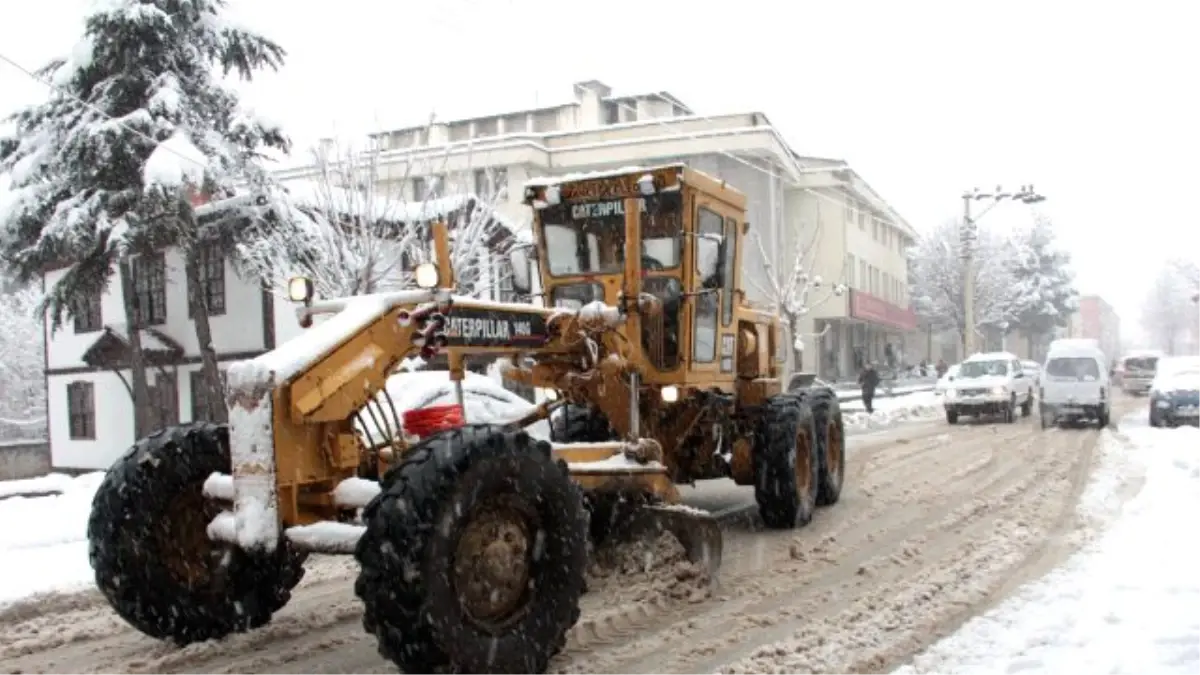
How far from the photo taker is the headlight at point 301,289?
5.64 metres

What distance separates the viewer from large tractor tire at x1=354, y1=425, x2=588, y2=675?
15.0ft

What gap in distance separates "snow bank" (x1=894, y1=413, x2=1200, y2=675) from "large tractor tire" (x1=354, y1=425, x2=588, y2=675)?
1.84 m

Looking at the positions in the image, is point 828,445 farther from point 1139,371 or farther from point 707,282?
point 1139,371

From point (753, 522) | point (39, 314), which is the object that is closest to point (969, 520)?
→ point (753, 522)

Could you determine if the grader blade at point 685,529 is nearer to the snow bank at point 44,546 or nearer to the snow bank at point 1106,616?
the snow bank at point 1106,616

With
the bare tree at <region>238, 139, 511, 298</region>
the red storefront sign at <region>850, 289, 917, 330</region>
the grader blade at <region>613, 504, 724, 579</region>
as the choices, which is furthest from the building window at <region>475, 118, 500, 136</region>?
the grader blade at <region>613, 504, 724, 579</region>

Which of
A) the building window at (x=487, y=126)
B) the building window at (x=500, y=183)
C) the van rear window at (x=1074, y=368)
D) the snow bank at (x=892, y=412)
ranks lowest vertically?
the snow bank at (x=892, y=412)

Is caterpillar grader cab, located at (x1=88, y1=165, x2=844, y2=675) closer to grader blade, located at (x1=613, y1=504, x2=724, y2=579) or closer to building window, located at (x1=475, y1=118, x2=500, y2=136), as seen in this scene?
grader blade, located at (x1=613, y1=504, x2=724, y2=579)

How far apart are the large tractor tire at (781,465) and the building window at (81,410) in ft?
76.6

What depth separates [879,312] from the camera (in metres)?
50.4

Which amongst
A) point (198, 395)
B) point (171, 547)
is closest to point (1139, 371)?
point (198, 395)

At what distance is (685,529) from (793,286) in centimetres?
2809

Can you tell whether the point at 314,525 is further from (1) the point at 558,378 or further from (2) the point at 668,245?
(2) the point at 668,245

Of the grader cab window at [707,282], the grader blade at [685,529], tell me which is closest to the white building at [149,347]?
the grader cab window at [707,282]
